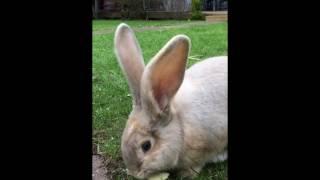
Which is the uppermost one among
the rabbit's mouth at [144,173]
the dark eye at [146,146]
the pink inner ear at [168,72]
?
the pink inner ear at [168,72]

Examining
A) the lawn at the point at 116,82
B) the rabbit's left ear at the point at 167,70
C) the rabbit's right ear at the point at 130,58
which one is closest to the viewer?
the rabbit's left ear at the point at 167,70

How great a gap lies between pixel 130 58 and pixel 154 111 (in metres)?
0.33

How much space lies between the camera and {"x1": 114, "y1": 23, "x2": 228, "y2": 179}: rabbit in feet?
7.59

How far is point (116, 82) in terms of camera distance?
4.36 m

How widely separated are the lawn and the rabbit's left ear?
0.25 m

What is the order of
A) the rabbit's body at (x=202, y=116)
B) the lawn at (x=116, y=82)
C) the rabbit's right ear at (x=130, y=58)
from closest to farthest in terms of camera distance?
the rabbit's right ear at (x=130, y=58) < the rabbit's body at (x=202, y=116) < the lawn at (x=116, y=82)

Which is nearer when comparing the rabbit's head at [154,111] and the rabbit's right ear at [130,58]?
the rabbit's head at [154,111]

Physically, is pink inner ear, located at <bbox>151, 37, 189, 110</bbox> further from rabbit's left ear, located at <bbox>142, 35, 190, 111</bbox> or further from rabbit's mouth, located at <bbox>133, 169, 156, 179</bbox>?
rabbit's mouth, located at <bbox>133, 169, 156, 179</bbox>

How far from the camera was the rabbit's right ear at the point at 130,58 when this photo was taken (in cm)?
244

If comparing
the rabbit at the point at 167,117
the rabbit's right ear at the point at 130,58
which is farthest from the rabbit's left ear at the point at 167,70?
the rabbit's right ear at the point at 130,58

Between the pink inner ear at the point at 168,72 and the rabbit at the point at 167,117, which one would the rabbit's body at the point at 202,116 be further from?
the pink inner ear at the point at 168,72

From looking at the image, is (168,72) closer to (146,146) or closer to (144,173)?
(146,146)

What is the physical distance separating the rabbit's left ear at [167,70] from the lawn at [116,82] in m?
0.25
